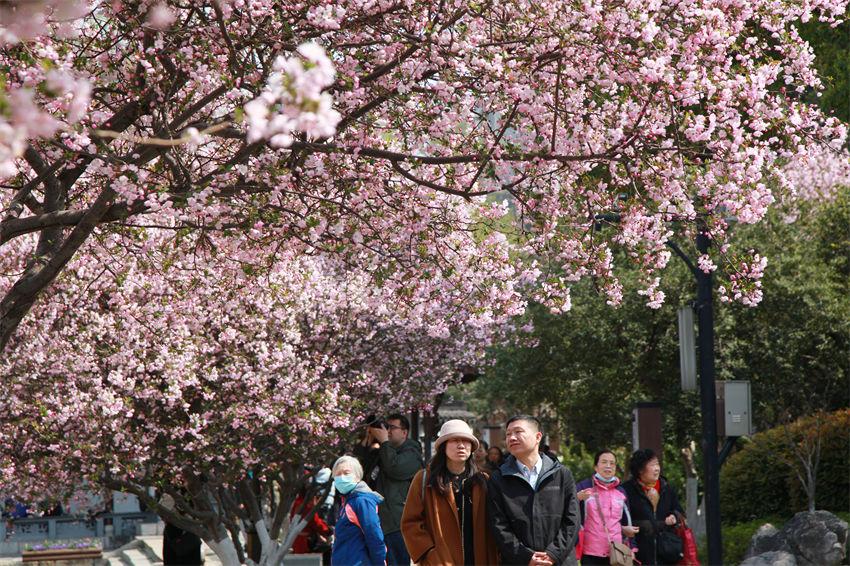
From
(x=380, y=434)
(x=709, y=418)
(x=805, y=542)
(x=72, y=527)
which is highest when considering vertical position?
(x=709, y=418)

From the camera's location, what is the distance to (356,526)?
31.4 feet

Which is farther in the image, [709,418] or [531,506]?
[709,418]

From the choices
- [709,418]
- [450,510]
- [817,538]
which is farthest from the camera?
[817,538]

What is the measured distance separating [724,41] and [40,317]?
30.9 feet

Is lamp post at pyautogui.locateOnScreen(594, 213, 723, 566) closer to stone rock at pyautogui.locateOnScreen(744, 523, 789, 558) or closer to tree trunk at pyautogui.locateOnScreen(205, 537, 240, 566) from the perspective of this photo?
stone rock at pyautogui.locateOnScreen(744, 523, 789, 558)

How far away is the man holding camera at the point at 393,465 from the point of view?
1158cm

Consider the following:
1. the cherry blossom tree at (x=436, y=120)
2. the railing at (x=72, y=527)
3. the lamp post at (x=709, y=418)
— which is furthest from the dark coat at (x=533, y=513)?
the railing at (x=72, y=527)

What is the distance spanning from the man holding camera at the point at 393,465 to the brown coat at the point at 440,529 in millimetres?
3911

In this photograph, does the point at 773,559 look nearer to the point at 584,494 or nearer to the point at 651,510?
the point at 651,510

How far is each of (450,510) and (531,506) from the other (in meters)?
0.53

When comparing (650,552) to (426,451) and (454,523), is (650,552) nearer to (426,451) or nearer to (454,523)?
(454,523)

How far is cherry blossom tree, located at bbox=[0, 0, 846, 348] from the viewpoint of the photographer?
7.91 metres

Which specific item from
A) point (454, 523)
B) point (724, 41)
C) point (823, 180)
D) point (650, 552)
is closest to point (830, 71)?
point (823, 180)

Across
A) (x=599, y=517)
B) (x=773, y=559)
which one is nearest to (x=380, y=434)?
(x=599, y=517)
